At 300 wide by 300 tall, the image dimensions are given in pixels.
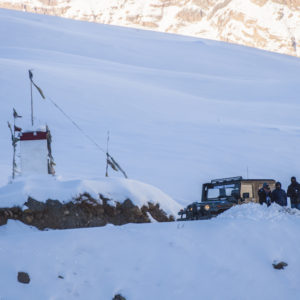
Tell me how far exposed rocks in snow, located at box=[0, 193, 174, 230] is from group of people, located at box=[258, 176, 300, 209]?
2.79m

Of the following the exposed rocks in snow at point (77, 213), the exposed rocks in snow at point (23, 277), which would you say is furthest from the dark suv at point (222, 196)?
the exposed rocks in snow at point (23, 277)

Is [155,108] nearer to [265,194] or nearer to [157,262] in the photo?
[265,194]

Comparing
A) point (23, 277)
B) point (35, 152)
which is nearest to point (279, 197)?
point (23, 277)

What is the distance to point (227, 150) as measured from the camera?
87.1ft

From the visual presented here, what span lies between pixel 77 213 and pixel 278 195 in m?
4.23

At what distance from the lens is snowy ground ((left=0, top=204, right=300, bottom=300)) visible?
25.5 feet

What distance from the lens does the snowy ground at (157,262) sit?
7766 mm

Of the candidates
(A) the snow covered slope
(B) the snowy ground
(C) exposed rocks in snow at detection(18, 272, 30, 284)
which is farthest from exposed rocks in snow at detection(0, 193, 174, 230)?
(C) exposed rocks in snow at detection(18, 272, 30, 284)

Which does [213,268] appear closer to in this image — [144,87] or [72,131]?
[72,131]

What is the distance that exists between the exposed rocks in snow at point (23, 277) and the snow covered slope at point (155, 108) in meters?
7.03

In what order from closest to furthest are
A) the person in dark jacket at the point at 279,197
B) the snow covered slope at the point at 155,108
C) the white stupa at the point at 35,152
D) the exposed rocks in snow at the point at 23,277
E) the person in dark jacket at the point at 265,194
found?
the exposed rocks in snow at the point at 23,277 < the person in dark jacket at the point at 279,197 < the person in dark jacket at the point at 265,194 < the white stupa at the point at 35,152 < the snow covered slope at the point at 155,108

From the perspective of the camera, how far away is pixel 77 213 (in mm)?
12414

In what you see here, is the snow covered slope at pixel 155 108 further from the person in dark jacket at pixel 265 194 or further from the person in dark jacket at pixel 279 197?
the person in dark jacket at pixel 279 197

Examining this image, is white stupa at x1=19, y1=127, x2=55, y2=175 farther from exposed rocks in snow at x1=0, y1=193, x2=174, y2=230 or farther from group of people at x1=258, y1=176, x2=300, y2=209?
group of people at x1=258, y1=176, x2=300, y2=209
